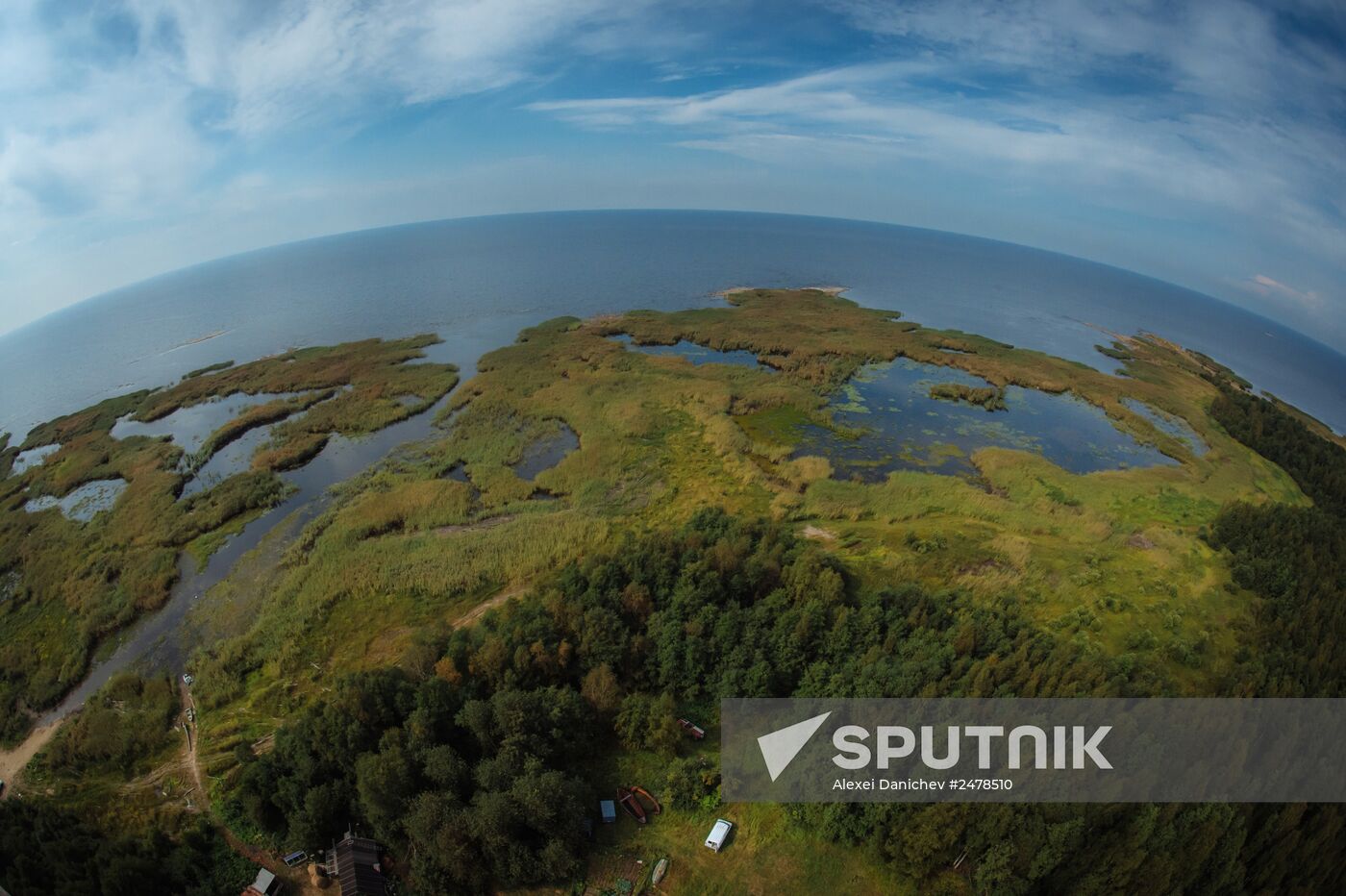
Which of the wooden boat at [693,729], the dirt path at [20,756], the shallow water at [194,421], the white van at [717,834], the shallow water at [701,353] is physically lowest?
the dirt path at [20,756]

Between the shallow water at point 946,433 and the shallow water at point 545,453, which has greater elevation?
the shallow water at point 946,433

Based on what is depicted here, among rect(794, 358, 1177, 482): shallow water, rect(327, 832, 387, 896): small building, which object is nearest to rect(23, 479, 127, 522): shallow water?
rect(327, 832, 387, 896): small building

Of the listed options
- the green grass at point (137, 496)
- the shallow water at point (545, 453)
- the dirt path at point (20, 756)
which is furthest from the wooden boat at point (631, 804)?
the green grass at point (137, 496)

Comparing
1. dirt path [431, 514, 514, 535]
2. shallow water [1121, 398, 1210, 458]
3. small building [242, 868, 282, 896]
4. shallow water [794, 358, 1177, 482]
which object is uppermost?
shallow water [794, 358, 1177, 482]

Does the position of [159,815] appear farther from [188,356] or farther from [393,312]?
[393,312]

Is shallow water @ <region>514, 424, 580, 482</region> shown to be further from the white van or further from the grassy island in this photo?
the white van

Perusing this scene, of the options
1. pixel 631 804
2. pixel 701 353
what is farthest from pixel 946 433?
pixel 631 804

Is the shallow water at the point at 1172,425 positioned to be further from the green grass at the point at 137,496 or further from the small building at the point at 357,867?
the green grass at the point at 137,496

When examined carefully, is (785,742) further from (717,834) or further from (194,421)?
(194,421)
